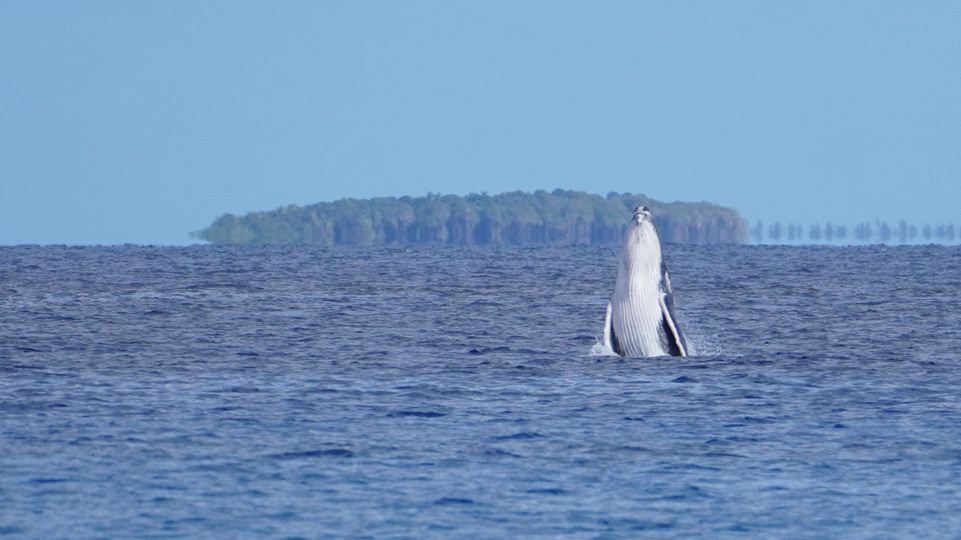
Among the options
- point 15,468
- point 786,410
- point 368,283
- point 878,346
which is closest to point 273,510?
point 15,468

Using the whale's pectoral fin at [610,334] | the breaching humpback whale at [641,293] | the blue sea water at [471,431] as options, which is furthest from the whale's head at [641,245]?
the blue sea water at [471,431]

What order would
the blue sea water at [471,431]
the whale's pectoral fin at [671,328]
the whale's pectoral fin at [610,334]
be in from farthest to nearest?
the whale's pectoral fin at [610,334], the whale's pectoral fin at [671,328], the blue sea water at [471,431]

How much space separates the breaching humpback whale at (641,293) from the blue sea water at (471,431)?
26.9 inches

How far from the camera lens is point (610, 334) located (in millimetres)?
26016

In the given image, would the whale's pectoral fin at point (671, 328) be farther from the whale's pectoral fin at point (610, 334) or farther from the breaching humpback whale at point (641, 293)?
the whale's pectoral fin at point (610, 334)

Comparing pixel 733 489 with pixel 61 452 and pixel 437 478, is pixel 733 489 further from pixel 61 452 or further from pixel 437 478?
pixel 61 452

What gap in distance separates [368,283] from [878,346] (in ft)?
120

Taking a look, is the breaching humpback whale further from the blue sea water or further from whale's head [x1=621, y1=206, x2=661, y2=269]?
the blue sea water

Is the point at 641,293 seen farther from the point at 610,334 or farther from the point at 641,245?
the point at 610,334

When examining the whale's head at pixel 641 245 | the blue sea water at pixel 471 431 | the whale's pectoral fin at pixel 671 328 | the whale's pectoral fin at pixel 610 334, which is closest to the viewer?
the blue sea water at pixel 471 431

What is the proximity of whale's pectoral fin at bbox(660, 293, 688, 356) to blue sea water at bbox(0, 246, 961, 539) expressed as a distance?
0.98 feet

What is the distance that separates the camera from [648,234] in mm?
24406

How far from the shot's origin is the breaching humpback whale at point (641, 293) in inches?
961

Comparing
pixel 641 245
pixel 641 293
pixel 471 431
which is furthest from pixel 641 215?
pixel 471 431
